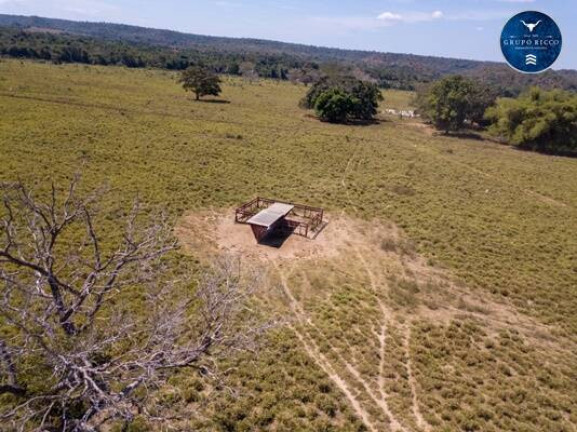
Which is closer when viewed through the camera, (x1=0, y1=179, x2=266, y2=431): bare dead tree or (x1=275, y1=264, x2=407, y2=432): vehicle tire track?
(x1=0, y1=179, x2=266, y2=431): bare dead tree

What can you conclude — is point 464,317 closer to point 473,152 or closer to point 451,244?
point 451,244

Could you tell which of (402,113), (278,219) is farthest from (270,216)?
(402,113)

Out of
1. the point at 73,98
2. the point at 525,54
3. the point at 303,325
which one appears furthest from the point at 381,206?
the point at 73,98

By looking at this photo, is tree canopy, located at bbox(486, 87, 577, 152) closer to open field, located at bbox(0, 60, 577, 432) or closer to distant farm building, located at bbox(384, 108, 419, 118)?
open field, located at bbox(0, 60, 577, 432)

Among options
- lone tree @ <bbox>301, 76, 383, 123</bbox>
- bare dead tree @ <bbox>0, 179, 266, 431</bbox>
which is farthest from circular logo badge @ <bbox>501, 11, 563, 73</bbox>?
lone tree @ <bbox>301, 76, 383, 123</bbox>

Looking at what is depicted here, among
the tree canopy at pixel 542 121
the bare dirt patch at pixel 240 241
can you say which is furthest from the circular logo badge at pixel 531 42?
the tree canopy at pixel 542 121

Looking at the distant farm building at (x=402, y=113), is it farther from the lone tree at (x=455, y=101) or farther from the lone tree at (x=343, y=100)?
the lone tree at (x=455, y=101)

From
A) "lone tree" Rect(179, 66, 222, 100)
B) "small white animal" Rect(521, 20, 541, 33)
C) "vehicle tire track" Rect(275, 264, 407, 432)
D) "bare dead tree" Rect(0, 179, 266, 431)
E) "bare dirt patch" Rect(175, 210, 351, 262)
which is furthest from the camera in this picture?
"lone tree" Rect(179, 66, 222, 100)
